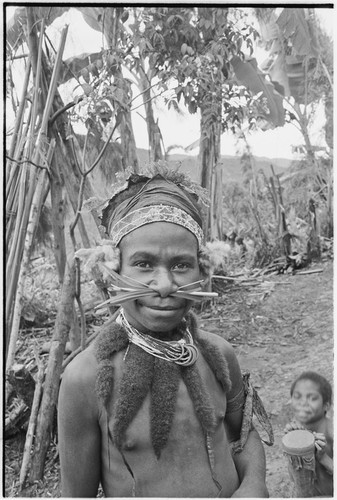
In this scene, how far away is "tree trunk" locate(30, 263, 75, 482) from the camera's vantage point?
120 inches

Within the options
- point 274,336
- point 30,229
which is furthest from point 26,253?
point 274,336

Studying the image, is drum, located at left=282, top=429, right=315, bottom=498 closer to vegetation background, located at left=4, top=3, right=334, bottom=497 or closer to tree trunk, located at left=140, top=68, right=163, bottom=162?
vegetation background, located at left=4, top=3, right=334, bottom=497

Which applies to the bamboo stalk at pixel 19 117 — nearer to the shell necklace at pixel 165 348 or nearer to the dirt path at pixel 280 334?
the shell necklace at pixel 165 348

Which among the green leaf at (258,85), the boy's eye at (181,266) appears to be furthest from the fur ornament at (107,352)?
the green leaf at (258,85)

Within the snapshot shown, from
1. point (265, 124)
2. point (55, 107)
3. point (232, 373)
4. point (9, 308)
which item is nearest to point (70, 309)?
point (9, 308)

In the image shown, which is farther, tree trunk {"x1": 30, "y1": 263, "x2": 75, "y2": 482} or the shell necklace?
tree trunk {"x1": 30, "y1": 263, "x2": 75, "y2": 482}

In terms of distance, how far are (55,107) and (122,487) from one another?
2335 mm

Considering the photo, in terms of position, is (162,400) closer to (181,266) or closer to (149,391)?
(149,391)

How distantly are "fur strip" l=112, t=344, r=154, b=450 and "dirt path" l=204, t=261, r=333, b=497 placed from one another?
2.18m

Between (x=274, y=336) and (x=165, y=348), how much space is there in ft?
12.9

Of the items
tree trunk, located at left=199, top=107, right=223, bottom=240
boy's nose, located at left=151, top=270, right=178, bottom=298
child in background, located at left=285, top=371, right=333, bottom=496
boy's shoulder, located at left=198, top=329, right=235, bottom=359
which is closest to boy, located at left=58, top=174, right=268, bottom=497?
boy's nose, located at left=151, top=270, right=178, bottom=298

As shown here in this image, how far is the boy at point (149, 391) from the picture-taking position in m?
1.36

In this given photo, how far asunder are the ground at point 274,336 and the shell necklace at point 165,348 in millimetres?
2112

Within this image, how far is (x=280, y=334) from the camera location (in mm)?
5156
